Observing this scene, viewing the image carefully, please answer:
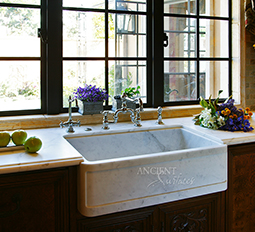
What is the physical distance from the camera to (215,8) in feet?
10.2

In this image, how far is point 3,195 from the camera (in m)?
1.48

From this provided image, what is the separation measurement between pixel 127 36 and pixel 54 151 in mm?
1388

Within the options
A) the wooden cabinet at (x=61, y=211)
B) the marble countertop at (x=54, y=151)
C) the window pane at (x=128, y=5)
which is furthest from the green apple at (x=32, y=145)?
the window pane at (x=128, y=5)

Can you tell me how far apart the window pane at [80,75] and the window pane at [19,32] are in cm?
27

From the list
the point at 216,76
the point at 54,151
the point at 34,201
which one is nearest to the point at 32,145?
the point at 54,151

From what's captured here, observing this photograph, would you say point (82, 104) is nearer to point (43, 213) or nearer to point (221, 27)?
point (43, 213)

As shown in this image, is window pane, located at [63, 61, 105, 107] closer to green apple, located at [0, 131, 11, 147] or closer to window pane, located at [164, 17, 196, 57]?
window pane, located at [164, 17, 196, 57]

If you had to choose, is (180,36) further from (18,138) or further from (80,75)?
(18,138)

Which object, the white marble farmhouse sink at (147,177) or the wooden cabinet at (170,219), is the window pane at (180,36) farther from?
the wooden cabinet at (170,219)

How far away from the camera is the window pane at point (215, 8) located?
3035 mm

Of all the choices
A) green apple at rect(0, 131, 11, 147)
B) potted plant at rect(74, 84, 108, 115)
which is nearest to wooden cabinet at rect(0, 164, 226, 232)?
green apple at rect(0, 131, 11, 147)

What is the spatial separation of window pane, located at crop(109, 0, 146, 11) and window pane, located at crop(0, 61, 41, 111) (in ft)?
2.60

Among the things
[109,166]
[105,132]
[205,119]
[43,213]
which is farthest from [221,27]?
[43,213]

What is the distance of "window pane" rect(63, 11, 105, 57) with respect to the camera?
2514 mm
